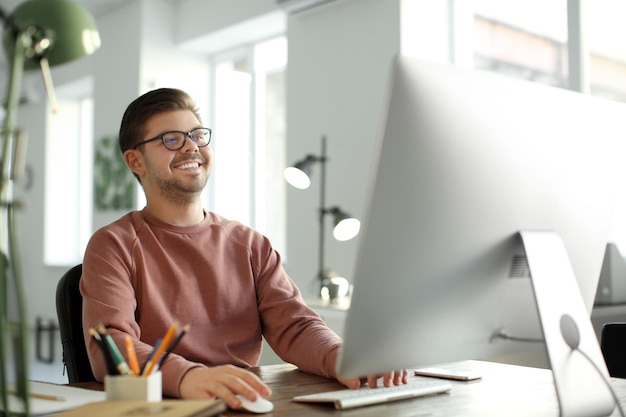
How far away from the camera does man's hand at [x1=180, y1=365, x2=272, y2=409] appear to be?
38.6 inches

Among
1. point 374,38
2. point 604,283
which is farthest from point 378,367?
point 374,38

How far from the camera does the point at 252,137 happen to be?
5551 mm

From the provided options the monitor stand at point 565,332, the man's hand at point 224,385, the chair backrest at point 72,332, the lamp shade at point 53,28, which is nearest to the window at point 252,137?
the chair backrest at point 72,332

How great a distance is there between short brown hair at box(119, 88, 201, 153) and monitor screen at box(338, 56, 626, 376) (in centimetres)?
84

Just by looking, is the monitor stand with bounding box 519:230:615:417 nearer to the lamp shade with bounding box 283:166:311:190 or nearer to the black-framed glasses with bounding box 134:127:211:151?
the black-framed glasses with bounding box 134:127:211:151

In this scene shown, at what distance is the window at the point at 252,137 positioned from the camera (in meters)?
5.37

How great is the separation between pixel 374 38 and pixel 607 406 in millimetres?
3380

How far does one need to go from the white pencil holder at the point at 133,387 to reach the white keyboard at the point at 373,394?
24 centimetres

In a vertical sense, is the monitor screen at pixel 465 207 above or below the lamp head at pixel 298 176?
below

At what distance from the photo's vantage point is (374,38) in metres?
4.11

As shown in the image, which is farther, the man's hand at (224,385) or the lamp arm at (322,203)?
the lamp arm at (322,203)

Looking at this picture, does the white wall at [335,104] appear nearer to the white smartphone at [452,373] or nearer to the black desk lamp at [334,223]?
the black desk lamp at [334,223]

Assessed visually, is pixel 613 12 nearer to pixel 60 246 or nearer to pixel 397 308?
pixel 397 308

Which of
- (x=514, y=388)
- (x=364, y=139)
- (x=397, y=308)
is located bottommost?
(x=514, y=388)
